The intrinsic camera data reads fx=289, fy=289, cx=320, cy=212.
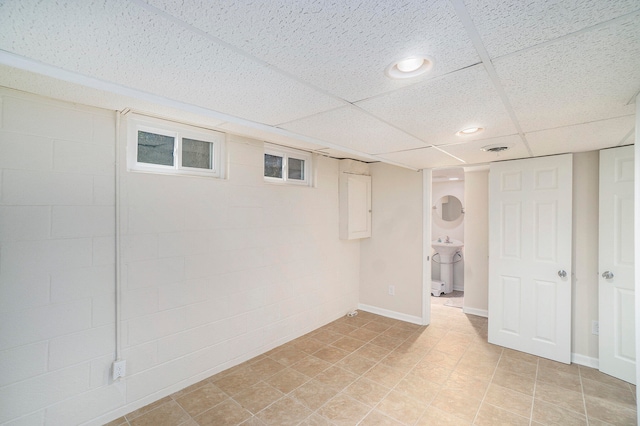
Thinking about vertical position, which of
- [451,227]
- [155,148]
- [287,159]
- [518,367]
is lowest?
[518,367]

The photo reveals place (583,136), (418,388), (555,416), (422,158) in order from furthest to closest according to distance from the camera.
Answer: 1. (422,158)
2. (418,388)
3. (583,136)
4. (555,416)

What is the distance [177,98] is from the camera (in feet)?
5.25

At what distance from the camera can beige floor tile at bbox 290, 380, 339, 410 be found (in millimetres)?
2311

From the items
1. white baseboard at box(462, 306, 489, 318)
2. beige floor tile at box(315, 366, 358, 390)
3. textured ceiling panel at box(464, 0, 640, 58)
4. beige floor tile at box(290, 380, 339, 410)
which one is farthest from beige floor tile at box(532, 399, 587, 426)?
textured ceiling panel at box(464, 0, 640, 58)

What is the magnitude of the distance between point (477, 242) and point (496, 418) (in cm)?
275

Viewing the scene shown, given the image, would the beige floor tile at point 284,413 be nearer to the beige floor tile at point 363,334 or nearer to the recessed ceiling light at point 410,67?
the beige floor tile at point 363,334

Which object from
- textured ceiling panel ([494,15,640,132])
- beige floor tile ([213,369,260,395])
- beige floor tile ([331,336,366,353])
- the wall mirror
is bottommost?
→ beige floor tile ([331,336,366,353])

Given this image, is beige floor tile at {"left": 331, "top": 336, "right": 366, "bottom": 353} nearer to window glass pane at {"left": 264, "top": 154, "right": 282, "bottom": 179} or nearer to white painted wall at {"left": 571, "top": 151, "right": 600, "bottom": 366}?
window glass pane at {"left": 264, "top": 154, "right": 282, "bottom": 179}

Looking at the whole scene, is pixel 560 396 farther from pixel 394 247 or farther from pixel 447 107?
pixel 447 107

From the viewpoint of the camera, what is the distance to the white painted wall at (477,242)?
4336mm

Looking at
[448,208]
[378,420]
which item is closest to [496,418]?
[378,420]

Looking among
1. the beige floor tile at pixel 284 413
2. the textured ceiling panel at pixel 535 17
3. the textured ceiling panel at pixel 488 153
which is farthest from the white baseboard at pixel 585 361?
the textured ceiling panel at pixel 535 17

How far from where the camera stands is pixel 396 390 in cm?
248

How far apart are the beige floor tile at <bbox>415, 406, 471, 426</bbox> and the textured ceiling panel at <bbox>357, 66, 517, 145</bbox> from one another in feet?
7.01
